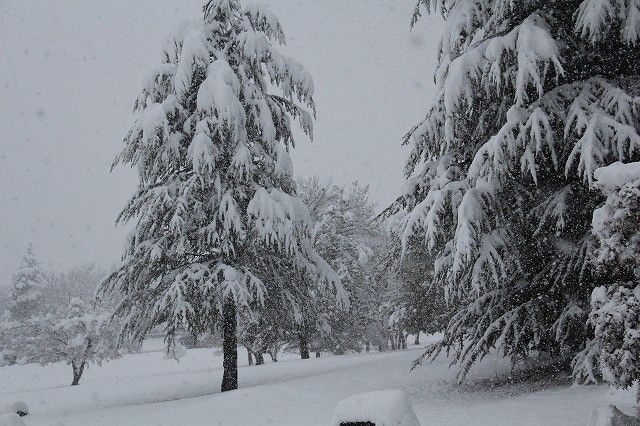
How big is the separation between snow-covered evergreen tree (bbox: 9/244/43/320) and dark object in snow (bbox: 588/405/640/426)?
54.5m

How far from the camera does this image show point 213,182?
37.1 feet

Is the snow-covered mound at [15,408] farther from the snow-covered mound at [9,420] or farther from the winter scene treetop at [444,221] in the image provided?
the snow-covered mound at [9,420]

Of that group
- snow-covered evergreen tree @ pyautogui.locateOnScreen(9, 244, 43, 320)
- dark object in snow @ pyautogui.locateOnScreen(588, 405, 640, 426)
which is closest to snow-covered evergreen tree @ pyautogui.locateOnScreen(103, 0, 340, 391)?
dark object in snow @ pyautogui.locateOnScreen(588, 405, 640, 426)

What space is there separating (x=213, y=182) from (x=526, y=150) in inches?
276

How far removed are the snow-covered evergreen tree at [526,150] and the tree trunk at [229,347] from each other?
532 centimetres

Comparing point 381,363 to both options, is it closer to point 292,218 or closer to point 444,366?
point 444,366

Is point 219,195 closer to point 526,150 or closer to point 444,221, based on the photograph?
point 444,221

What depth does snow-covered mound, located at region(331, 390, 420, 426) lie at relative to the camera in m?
4.39

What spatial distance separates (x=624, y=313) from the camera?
13.7ft

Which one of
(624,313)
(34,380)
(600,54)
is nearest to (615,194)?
(624,313)

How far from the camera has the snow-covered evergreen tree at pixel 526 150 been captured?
6.34 meters

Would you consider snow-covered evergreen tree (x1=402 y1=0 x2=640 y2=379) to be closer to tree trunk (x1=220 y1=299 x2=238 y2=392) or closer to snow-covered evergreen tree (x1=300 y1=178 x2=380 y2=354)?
tree trunk (x1=220 y1=299 x2=238 y2=392)

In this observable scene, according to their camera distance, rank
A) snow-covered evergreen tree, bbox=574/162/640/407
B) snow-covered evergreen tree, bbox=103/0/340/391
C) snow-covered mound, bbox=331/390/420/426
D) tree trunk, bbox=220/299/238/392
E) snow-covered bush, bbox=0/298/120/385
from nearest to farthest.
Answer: snow-covered evergreen tree, bbox=574/162/640/407 < snow-covered mound, bbox=331/390/420/426 < snow-covered evergreen tree, bbox=103/0/340/391 < tree trunk, bbox=220/299/238/392 < snow-covered bush, bbox=0/298/120/385

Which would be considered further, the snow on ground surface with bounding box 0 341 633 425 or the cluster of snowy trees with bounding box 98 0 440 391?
the cluster of snowy trees with bounding box 98 0 440 391
